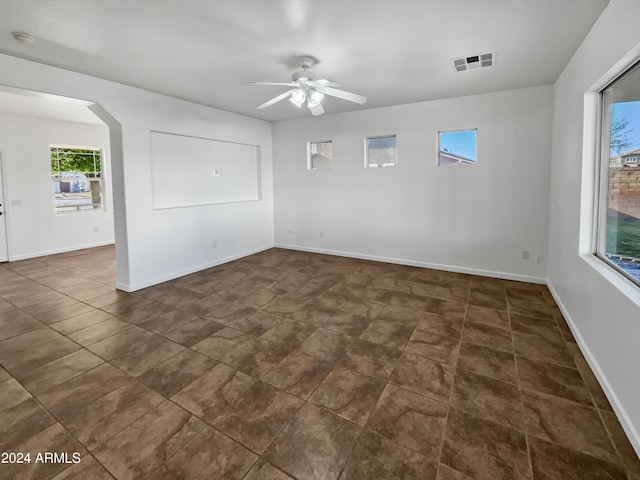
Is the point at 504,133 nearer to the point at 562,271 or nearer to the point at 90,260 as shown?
the point at 562,271

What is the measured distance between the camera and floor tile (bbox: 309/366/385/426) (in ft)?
6.57

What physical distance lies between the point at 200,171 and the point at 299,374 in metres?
4.02

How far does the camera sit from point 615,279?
213cm

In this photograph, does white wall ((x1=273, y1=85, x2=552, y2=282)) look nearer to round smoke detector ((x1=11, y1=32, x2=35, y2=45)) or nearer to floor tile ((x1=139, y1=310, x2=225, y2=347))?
floor tile ((x1=139, y1=310, x2=225, y2=347))

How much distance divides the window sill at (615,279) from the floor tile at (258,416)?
6.89 ft

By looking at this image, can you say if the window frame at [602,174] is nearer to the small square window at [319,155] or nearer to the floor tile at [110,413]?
the floor tile at [110,413]

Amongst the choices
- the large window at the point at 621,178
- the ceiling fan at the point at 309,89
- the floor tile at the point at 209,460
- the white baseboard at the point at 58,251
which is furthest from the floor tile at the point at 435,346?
the white baseboard at the point at 58,251

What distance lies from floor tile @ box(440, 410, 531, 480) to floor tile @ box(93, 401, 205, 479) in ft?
4.73

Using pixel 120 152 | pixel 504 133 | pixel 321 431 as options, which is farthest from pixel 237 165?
pixel 321 431

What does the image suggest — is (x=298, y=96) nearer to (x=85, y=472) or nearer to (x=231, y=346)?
(x=231, y=346)

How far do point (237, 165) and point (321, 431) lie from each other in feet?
16.7

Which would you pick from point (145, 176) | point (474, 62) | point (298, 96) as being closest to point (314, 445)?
point (298, 96)

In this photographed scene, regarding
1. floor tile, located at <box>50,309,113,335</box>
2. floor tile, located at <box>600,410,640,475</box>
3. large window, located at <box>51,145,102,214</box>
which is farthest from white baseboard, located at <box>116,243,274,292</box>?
floor tile, located at <box>600,410,640,475</box>

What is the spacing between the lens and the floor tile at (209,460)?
157cm
